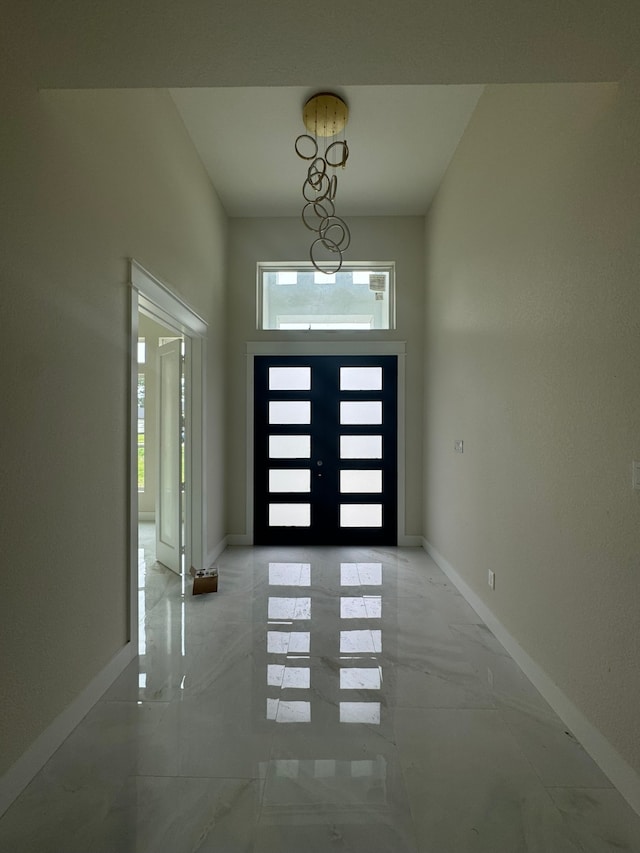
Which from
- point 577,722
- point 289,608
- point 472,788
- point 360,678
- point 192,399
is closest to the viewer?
point 472,788

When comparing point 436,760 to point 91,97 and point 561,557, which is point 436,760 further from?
point 91,97

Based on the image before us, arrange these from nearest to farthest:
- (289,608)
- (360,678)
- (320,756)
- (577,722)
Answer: (320,756)
(577,722)
(360,678)
(289,608)

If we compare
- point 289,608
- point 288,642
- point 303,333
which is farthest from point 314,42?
point 303,333

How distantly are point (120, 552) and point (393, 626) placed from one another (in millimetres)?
1754

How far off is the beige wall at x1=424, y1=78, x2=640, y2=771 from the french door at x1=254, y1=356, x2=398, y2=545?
1693 millimetres

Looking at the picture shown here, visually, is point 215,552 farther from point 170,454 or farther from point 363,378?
point 363,378

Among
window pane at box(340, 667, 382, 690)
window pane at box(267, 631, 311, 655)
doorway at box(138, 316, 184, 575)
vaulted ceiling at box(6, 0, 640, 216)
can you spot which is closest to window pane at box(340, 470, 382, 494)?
doorway at box(138, 316, 184, 575)

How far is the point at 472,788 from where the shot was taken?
5.57 ft

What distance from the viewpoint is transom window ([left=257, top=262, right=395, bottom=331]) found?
5.30 metres

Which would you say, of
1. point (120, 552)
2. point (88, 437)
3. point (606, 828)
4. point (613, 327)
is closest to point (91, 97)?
point (88, 437)

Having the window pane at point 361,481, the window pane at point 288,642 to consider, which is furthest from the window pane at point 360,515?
the window pane at point 288,642

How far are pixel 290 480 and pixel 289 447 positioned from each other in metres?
0.37

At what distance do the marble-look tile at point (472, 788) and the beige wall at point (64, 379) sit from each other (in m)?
1.46

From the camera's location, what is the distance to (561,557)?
2164 mm
